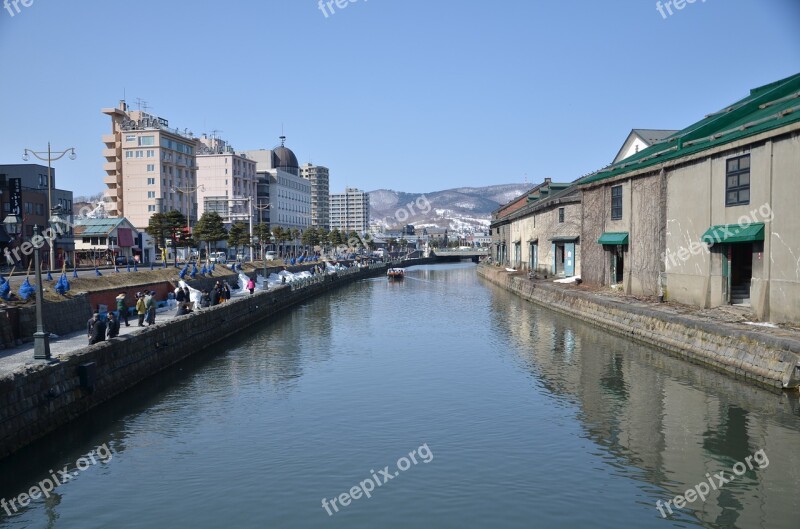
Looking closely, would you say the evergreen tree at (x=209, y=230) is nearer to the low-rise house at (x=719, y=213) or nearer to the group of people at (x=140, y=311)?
the group of people at (x=140, y=311)

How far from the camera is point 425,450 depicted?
17.0 meters

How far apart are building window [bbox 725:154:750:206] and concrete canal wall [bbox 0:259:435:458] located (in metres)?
26.2

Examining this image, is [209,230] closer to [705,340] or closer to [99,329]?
[99,329]

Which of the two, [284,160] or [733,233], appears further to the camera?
[284,160]

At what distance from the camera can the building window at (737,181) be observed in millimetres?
27516

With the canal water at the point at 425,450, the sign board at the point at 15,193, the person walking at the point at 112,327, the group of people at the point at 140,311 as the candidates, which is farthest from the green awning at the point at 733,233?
the sign board at the point at 15,193

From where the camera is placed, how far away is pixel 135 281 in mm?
40500

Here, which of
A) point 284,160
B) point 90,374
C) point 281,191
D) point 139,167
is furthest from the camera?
point 284,160

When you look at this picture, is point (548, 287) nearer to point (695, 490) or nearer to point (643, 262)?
point (643, 262)

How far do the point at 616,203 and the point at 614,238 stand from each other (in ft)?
9.98

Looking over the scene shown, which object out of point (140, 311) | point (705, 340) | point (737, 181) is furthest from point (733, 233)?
point (140, 311)

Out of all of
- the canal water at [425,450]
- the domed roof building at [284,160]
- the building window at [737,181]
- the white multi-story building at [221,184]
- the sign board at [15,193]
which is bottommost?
the canal water at [425,450]

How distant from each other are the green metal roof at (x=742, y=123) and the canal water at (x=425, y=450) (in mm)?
10357

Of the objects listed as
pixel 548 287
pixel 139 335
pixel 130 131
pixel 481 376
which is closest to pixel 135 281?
pixel 139 335
